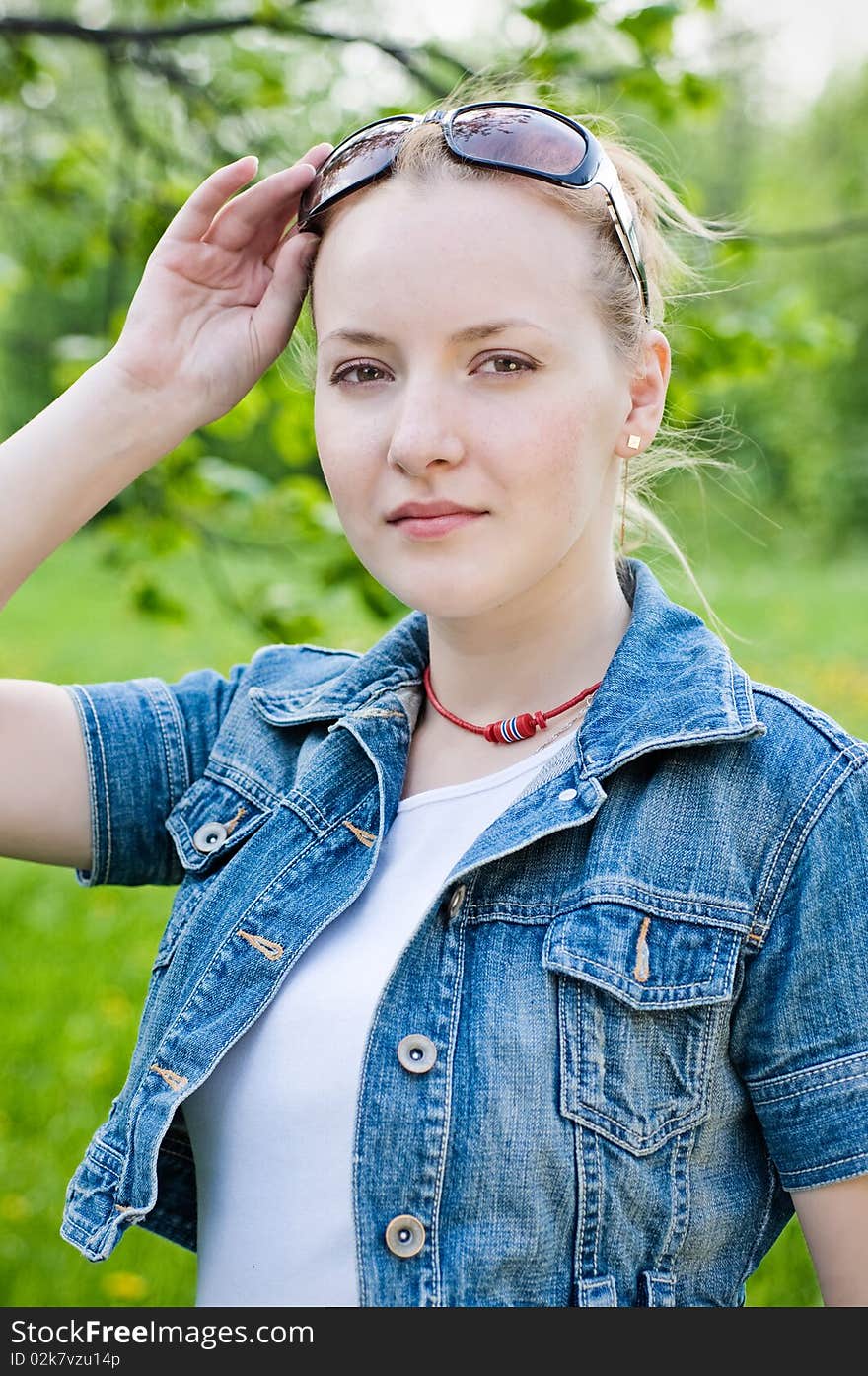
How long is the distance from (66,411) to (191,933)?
75cm

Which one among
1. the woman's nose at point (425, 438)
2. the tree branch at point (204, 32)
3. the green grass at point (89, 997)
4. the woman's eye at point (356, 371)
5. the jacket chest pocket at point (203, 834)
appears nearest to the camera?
the woman's nose at point (425, 438)

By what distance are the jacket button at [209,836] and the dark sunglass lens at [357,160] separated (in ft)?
2.85

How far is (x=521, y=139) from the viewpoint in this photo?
65.6 inches

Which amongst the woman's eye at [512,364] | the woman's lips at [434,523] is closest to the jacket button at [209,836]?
the woman's lips at [434,523]

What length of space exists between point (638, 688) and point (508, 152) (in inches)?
27.5

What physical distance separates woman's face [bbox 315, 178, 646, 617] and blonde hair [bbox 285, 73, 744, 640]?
1.1 inches

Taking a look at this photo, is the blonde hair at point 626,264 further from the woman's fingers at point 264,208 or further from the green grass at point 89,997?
the green grass at point 89,997

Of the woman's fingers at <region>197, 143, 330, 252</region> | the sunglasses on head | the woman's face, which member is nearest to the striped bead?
the woman's face

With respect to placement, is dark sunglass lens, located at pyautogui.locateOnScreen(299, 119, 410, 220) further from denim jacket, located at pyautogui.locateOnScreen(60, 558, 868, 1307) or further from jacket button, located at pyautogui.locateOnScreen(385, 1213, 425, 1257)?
jacket button, located at pyautogui.locateOnScreen(385, 1213, 425, 1257)

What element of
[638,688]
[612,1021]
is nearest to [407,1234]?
[612,1021]

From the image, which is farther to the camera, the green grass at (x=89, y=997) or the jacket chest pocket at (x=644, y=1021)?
the green grass at (x=89, y=997)

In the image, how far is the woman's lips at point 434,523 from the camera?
5.33 feet

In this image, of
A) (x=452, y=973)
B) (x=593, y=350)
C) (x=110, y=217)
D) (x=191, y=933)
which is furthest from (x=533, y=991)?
(x=110, y=217)

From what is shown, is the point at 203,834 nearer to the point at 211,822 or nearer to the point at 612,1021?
the point at 211,822
